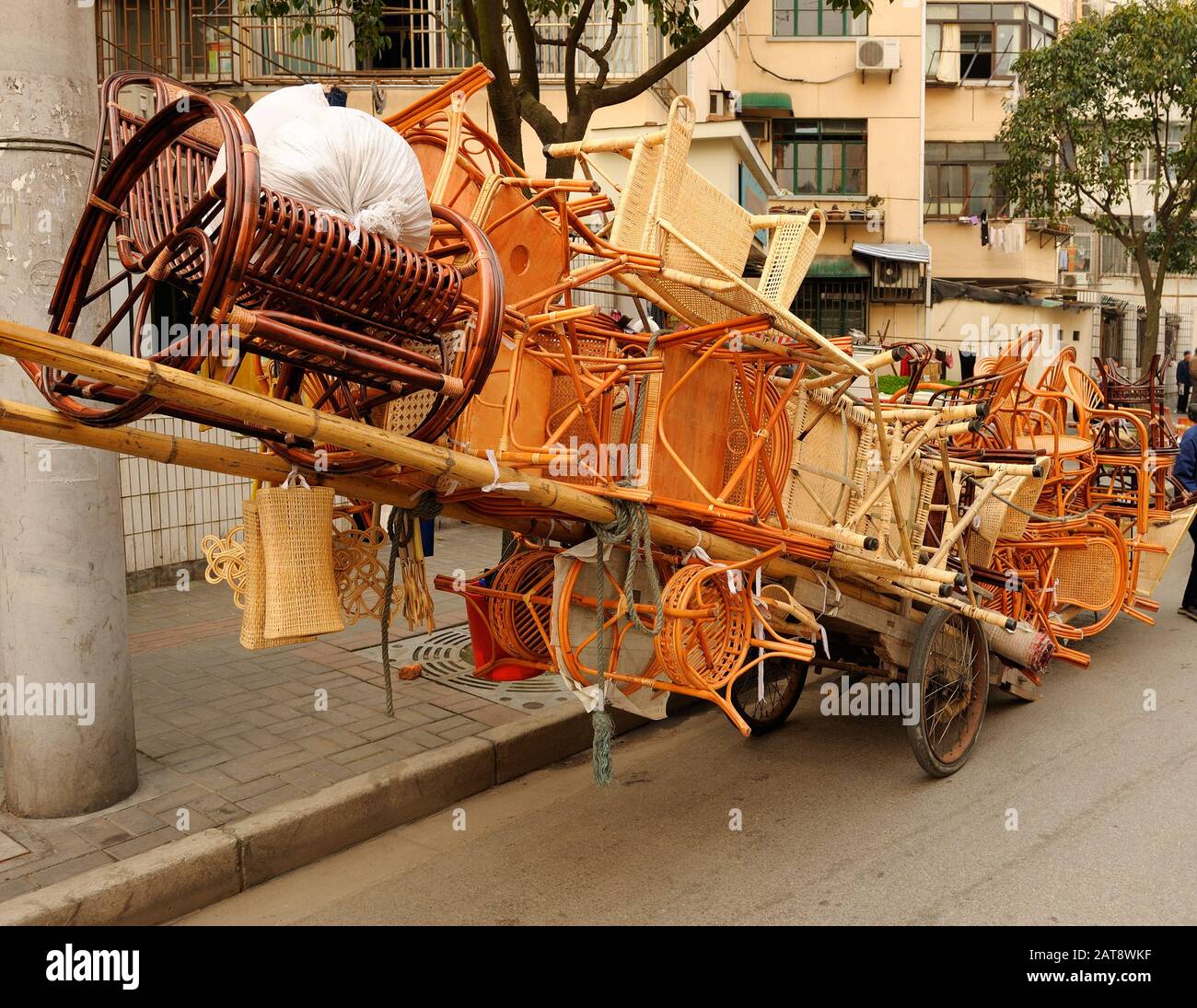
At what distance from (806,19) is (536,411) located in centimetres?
2184

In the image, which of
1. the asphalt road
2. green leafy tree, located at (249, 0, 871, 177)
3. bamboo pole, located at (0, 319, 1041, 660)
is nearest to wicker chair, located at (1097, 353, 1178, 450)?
the asphalt road

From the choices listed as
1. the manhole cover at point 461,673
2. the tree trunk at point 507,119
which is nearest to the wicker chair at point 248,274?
the manhole cover at point 461,673

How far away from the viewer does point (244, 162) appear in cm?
232

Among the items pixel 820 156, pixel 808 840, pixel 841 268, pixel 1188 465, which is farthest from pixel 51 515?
pixel 820 156

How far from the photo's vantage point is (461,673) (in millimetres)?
6176

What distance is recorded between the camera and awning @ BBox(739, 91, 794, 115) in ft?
70.8

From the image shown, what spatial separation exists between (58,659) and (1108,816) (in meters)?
4.32

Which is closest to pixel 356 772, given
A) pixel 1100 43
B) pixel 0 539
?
pixel 0 539

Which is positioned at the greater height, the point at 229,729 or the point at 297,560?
the point at 297,560

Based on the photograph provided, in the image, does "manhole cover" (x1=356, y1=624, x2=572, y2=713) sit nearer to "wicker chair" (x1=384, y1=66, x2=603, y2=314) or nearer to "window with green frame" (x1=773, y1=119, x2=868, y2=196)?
"wicker chair" (x1=384, y1=66, x2=603, y2=314)

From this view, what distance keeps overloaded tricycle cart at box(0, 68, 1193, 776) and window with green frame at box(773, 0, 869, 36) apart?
1995 cm

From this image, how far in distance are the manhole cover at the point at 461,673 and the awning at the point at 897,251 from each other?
1721 cm

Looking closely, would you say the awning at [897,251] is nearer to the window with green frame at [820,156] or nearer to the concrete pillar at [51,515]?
the window with green frame at [820,156]

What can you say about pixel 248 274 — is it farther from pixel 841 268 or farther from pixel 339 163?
pixel 841 268
